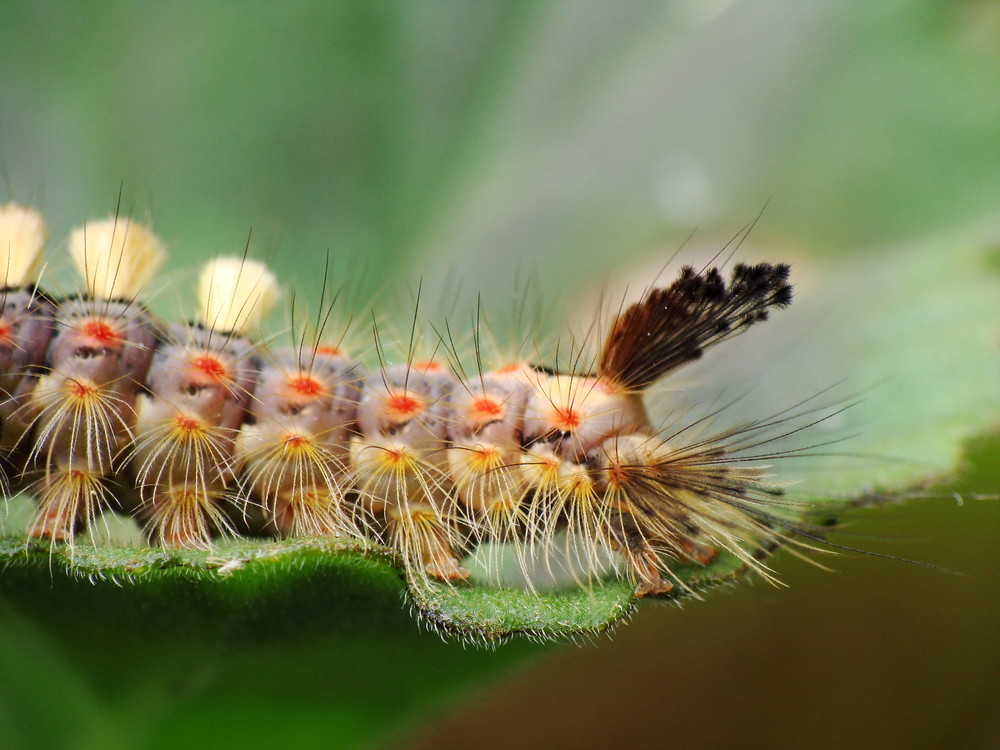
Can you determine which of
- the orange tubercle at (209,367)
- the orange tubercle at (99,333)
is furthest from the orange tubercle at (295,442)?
the orange tubercle at (99,333)

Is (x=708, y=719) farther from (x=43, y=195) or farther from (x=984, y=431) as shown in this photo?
A: (x=43, y=195)

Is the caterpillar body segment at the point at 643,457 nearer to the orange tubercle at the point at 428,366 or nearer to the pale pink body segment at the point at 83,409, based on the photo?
the orange tubercle at the point at 428,366

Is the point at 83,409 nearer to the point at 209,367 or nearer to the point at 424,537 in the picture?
the point at 209,367

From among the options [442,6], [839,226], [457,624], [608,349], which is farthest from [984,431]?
[442,6]

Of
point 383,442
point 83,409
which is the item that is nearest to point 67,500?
point 83,409

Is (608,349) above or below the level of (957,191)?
below
